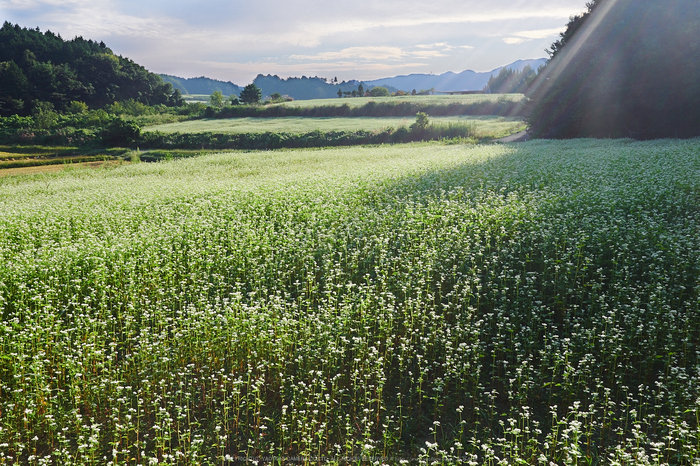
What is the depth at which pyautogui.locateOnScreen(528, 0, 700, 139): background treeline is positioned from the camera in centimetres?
3068

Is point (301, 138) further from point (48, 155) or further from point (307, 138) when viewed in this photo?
point (48, 155)

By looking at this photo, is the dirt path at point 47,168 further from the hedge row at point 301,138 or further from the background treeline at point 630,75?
the background treeline at point 630,75

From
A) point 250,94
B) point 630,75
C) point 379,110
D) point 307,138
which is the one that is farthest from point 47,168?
point 250,94

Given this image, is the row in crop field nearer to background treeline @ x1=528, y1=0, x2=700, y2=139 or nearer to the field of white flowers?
background treeline @ x1=528, y1=0, x2=700, y2=139

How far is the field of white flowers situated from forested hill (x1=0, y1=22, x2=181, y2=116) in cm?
8823

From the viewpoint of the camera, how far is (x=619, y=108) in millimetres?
33781

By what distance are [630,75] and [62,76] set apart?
10018cm

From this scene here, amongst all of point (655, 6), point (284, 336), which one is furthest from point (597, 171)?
point (655, 6)

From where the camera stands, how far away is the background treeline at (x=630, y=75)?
30.7 m

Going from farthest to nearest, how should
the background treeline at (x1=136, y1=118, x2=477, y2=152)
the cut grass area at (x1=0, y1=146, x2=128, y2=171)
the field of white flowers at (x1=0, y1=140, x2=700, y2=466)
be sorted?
the background treeline at (x1=136, y1=118, x2=477, y2=152) → the cut grass area at (x1=0, y1=146, x2=128, y2=171) → the field of white flowers at (x1=0, y1=140, x2=700, y2=466)

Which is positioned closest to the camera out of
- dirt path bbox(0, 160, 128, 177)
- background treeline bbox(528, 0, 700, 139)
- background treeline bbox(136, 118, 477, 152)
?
background treeline bbox(528, 0, 700, 139)

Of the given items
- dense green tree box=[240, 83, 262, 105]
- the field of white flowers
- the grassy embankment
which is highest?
dense green tree box=[240, 83, 262, 105]

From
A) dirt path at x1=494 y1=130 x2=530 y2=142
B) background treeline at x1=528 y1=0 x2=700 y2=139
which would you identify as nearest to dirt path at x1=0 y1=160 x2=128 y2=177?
dirt path at x1=494 y1=130 x2=530 y2=142

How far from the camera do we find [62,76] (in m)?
88.2
